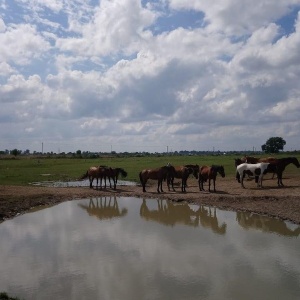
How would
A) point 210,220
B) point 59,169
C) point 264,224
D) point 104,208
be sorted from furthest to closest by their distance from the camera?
point 59,169 < point 104,208 < point 210,220 < point 264,224

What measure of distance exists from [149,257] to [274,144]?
301 feet

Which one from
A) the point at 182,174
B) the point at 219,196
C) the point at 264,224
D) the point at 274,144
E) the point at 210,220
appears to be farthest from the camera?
the point at 274,144

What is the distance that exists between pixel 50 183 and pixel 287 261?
21308mm

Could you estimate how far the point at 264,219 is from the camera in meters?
14.6

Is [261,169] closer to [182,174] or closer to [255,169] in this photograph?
[255,169]

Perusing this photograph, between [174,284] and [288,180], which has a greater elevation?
[288,180]

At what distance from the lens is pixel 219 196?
60.8 feet

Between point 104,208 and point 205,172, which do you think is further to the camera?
point 205,172

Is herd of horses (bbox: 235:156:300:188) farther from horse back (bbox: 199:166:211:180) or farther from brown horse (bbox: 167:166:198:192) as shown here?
brown horse (bbox: 167:166:198:192)

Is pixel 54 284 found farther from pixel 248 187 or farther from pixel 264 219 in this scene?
pixel 248 187

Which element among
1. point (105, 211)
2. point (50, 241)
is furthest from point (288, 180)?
point (50, 241)

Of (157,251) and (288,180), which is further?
(288,180)

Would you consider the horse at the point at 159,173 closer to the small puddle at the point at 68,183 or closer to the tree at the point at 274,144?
the small puddle at the point at 68,183

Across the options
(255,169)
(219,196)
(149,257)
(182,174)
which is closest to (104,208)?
(219,196)
